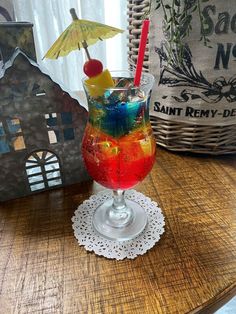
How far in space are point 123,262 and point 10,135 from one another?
30 centimetres

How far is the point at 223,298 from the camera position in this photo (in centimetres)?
36

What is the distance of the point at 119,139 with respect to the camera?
0.42 meters

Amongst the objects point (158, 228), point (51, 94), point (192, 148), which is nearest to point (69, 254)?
point (158, 228)

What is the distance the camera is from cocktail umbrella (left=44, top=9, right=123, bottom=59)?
1.26 ft

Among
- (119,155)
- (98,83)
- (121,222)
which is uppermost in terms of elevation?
(98,83)

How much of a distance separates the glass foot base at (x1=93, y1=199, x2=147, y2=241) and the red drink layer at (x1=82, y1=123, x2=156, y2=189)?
76 millimetres

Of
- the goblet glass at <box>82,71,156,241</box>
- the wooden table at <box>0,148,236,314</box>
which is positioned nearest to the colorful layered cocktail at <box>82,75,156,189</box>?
the goblet glass at <box>82,71,156,241</box>

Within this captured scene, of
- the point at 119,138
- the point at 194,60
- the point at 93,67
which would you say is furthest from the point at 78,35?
the point at 194,60

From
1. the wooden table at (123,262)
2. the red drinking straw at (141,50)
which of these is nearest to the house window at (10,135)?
the wooden table at (123,262)

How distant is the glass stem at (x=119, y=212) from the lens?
0.49 metres

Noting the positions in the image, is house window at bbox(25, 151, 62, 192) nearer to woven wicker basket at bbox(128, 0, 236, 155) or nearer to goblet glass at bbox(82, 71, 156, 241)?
goblet glass at bbox(82, 71, 156, 241)

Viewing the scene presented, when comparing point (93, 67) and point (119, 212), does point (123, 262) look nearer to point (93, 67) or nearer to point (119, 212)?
point (119, 212)

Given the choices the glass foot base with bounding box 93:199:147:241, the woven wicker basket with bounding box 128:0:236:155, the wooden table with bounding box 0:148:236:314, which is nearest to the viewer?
the wooden table with bounding box 0:148:236:314

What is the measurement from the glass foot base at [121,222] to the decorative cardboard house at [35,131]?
0.39 feet
